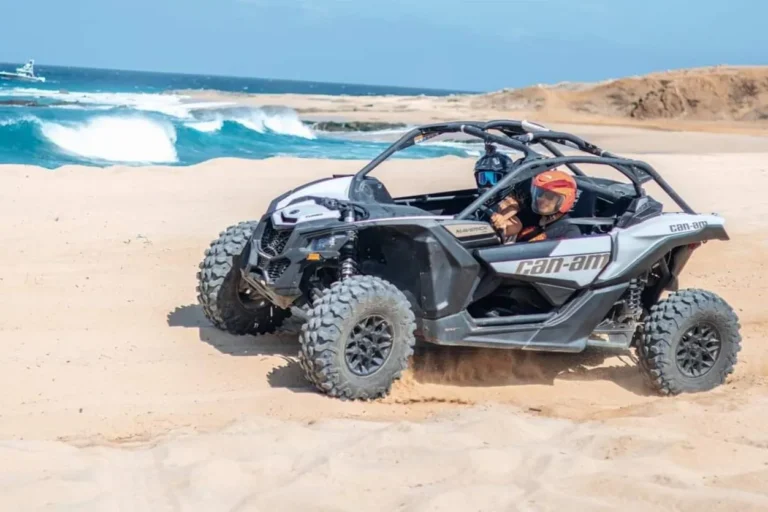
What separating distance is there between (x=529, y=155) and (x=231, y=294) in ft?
7.85

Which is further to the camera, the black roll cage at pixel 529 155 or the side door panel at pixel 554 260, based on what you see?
the black roll cage at pixel 529 155

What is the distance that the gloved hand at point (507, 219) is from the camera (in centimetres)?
643

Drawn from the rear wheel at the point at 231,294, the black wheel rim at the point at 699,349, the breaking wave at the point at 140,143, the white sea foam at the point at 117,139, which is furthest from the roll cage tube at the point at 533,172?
the white sea foam at the point at 117,139

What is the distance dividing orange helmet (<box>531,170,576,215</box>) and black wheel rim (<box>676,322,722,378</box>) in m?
1.27

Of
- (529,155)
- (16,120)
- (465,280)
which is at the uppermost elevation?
(529,155)

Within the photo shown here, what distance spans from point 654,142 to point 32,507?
3286 cm

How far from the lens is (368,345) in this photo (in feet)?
19.4

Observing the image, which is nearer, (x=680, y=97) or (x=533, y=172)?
(x=533, y=172)

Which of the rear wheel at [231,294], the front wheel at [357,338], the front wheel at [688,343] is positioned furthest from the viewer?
the rear wheel at [231,294]

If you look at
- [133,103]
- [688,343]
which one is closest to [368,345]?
[688,343]

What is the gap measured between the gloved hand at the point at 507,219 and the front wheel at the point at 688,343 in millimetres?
1148

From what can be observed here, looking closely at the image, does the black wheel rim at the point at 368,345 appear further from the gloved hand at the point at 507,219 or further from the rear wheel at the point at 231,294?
the rear wheel at the point at 231,294

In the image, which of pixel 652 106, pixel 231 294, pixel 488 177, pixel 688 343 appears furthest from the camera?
pixel 652 106

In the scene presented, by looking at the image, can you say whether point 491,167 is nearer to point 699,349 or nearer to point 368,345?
point 699,349
